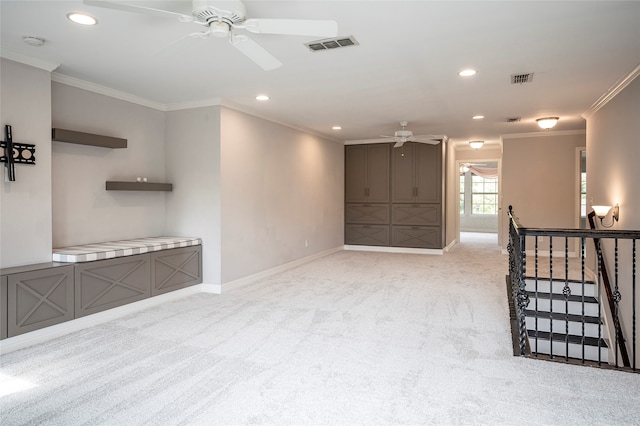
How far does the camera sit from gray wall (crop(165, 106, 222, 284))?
5348 millimetres

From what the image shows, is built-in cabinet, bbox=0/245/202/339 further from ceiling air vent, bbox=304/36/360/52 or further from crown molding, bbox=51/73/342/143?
ceiling air vent, bbox=304/36/360/52

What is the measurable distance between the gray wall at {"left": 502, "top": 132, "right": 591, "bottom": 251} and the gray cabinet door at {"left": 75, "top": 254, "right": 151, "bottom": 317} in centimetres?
713

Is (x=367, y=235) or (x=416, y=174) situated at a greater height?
(x=416, y=174)

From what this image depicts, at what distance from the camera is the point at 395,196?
9.19m

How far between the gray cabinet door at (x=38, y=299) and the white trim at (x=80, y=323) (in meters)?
0.06

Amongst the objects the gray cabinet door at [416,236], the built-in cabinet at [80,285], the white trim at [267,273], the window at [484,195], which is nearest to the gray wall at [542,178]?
the gray cabinet door at [416,236]

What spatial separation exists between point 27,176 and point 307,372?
315 cm

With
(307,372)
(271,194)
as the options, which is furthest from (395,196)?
(307,372)

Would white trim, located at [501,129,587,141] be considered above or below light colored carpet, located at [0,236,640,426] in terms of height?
above

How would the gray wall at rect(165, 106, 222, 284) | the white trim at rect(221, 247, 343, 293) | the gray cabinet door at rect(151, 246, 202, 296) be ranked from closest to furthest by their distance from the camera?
the gray cabinet door at rect(151, 246, 202, 296) < the gray wall at rect(165, 106, 222, 284) < the white trim at rect(221, 247, 343, 293)

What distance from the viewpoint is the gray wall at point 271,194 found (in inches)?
218

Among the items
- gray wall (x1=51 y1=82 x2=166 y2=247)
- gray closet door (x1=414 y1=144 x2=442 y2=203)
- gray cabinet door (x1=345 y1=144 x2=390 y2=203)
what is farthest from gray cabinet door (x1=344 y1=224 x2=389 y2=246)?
gray wall (x1=51 y1=82 x2=166 y2=247)

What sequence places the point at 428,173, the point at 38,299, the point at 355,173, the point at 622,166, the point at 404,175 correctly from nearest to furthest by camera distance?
the point at 38,299 → the point at 622,166 → the point at 428,173 → the point at 404,175 → the point at 355,173

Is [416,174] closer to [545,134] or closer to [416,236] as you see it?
[416,236]
